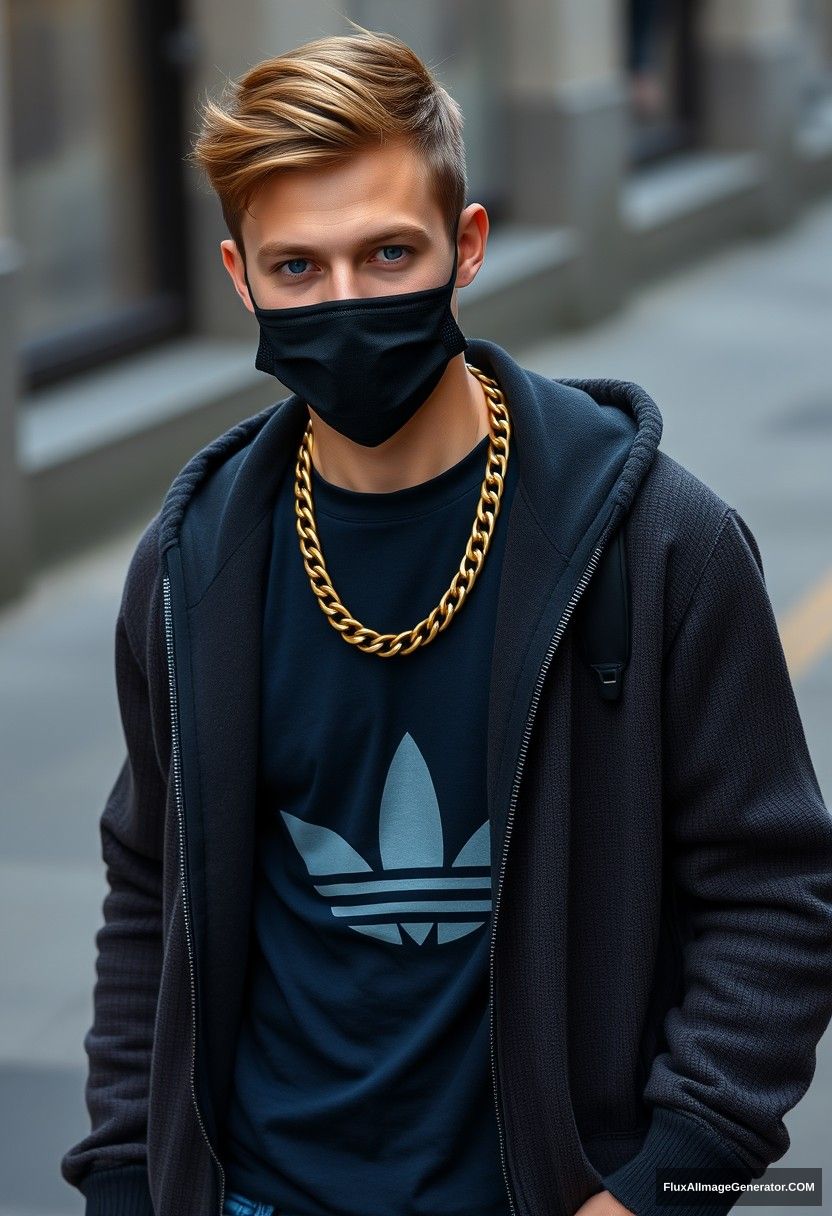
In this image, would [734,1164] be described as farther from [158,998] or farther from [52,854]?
[52,854]

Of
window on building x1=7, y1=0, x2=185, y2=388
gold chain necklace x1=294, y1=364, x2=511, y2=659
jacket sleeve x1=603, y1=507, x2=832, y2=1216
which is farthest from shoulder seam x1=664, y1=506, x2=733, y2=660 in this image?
window on building x1=7, y1=0, x2=185, y2=388

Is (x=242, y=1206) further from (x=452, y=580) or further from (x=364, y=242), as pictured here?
(x=364, y=242)

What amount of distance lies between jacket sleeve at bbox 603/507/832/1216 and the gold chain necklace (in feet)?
0.79

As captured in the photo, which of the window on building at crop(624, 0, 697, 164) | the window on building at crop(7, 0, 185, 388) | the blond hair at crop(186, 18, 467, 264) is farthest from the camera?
the window on building at crop(624, 0, 697, 164)

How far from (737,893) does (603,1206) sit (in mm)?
360

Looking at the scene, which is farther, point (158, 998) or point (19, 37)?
point (19, 37)

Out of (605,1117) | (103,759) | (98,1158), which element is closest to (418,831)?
(605,1117)

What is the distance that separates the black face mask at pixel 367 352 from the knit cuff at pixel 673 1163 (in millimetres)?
802

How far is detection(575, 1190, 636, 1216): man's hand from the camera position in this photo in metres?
2.05

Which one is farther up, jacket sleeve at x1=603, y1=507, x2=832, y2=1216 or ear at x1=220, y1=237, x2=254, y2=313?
ear at x1=220, y1=237, x2=254, y2=313

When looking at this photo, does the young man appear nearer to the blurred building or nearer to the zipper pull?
the zipper pull

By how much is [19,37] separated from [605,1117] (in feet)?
23.2

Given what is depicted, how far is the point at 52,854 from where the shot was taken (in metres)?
5.17

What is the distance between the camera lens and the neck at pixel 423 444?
2154 mm
